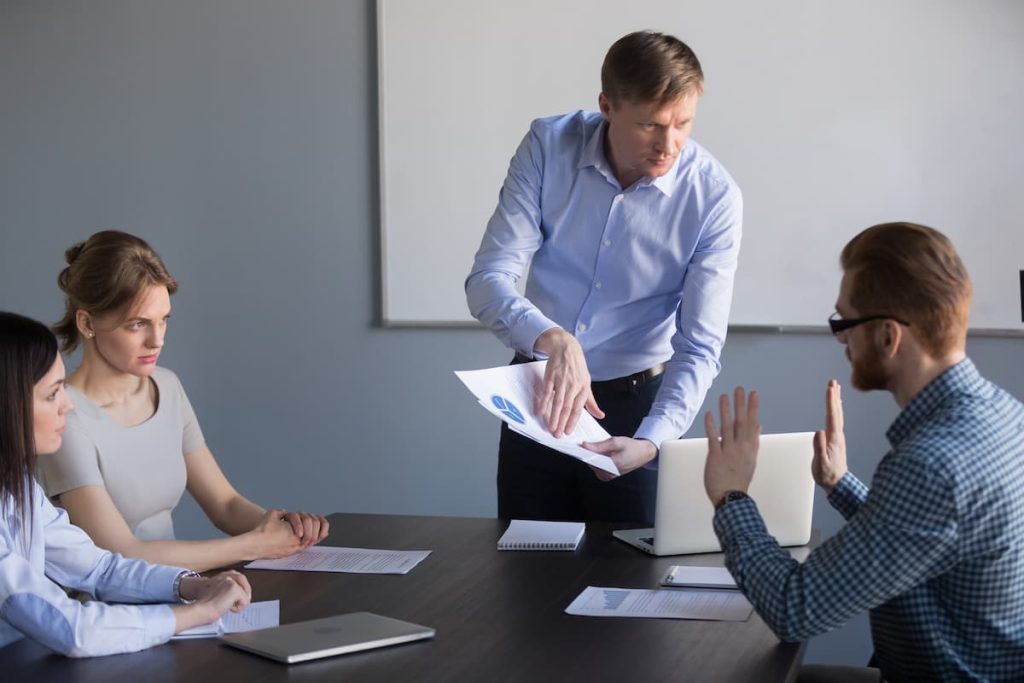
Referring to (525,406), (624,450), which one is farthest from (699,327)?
(525,406)

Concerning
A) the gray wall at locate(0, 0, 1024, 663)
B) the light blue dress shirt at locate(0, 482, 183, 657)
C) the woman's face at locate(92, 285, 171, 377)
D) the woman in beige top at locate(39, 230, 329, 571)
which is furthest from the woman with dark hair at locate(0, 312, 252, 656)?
the gray wall at locate(0, 0, 1024, 663)

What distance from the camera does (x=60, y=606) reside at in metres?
1.72

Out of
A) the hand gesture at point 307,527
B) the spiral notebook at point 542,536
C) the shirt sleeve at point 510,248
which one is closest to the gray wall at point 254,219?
the shirt sleeve at point 510,248

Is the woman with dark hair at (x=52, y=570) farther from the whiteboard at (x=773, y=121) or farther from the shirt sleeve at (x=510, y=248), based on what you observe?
the whiteboard at (x=773, y=121)

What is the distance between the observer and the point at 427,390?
4094 millimetres

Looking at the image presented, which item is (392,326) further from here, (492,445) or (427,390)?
(492,445)

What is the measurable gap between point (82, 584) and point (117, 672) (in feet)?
1.41

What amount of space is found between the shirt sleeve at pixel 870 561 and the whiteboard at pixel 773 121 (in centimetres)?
214

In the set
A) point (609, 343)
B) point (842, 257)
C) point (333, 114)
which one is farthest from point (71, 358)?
point (842, 257)

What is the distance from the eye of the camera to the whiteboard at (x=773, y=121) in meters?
3.48

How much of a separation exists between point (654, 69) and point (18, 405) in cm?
133

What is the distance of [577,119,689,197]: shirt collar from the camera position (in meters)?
2.66

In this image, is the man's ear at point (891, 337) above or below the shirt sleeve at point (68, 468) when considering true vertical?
above

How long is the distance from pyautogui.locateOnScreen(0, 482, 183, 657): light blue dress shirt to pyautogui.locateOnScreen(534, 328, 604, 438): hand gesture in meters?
0.75
